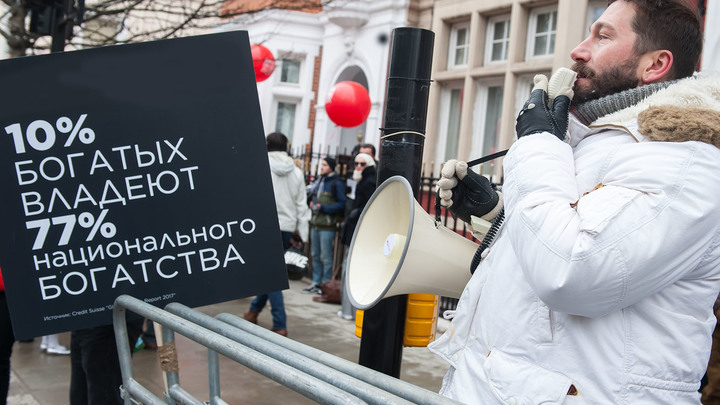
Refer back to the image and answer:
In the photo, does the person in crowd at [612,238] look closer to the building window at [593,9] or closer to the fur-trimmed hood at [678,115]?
the fur-trimmed hood at [678,115]

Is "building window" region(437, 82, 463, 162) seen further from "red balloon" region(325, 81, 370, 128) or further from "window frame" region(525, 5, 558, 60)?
"red balloon" region(325, 81, 370, 128)

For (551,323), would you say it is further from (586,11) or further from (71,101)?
(586,11)

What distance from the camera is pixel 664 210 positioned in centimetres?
Result: 139

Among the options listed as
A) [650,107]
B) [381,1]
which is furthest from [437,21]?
[650,107]

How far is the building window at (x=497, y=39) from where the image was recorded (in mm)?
10062

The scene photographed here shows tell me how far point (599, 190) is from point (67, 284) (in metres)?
1.78

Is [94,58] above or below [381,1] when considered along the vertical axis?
below

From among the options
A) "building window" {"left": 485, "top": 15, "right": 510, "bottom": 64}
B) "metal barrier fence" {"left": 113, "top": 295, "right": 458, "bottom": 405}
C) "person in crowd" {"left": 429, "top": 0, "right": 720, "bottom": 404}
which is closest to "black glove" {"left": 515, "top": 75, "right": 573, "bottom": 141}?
"person in crowd" {"left": 429, "top": 0, "right": 720, "bottom": 404}

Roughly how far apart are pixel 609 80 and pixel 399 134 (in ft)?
3.82

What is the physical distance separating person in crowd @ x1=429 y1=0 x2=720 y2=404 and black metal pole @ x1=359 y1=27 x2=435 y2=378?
1000 millimetres

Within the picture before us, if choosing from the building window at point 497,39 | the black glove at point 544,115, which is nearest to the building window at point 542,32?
the building window at point 497,39

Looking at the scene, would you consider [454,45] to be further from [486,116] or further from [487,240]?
[487,240]

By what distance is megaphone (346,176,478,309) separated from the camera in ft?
6.64

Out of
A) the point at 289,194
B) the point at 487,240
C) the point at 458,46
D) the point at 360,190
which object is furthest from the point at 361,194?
the point at 487,240
